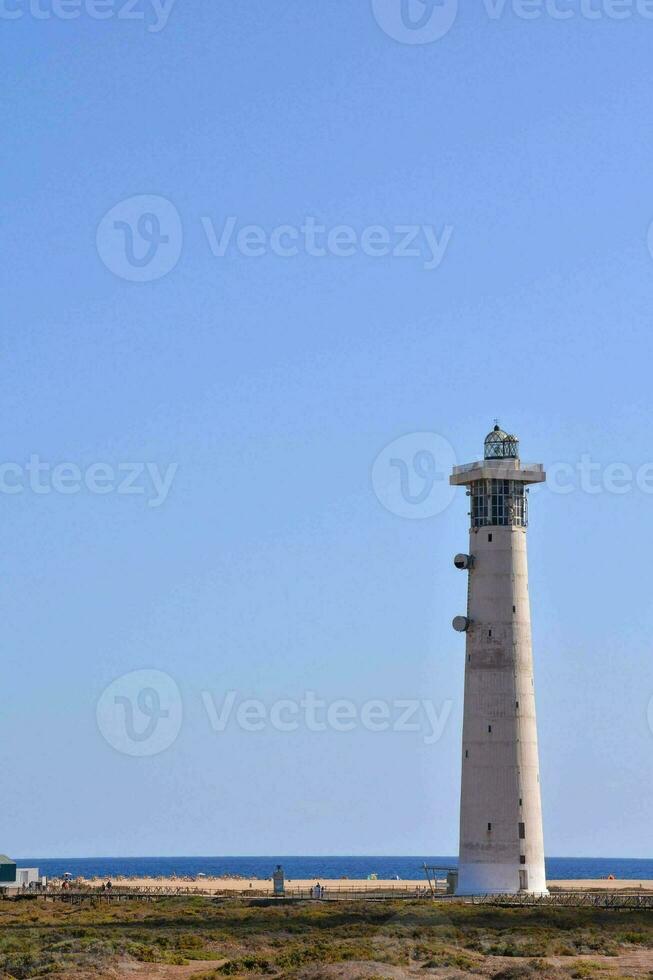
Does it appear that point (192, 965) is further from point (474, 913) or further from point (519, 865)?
point (519, 865)

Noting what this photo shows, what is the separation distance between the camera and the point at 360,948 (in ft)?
159

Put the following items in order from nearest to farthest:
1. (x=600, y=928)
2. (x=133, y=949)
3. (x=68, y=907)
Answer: (x=133, y=949) → (x=600, y=928) → (x=68, y=907)

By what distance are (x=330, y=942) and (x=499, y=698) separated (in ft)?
62.9

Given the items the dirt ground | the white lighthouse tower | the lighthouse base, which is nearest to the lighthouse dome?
the white lighthouse tower

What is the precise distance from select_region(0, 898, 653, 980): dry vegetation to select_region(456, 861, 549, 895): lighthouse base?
2442mm

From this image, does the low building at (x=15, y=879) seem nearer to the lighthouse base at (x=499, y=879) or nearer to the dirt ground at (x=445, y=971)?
the lighthouse base at (x=499, y=879)

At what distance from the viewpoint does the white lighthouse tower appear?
221 feet

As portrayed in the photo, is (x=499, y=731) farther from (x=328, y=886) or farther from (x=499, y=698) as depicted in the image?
Result: (x=328, y=886)

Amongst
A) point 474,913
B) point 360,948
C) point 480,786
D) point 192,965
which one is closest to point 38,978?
point 192,965

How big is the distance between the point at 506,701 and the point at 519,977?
26.3 meters

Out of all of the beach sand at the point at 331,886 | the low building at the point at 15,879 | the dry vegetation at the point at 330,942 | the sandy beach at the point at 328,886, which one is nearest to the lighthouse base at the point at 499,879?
the dry vegetation at the point at 330,942

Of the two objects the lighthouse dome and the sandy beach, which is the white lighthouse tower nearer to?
the lighthouse dome

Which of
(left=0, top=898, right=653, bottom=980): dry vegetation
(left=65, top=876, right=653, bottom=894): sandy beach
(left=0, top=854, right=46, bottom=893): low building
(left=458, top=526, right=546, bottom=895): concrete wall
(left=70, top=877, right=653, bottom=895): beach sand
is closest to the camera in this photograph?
(left=0, top=898, right=653, bottom=980): dry vegetation

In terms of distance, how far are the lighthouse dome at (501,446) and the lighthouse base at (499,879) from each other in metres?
18.4
